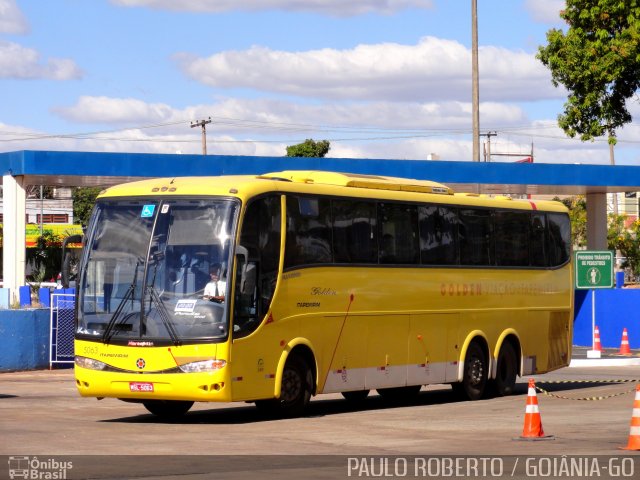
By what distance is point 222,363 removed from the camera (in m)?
16.8

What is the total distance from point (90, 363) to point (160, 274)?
5.31 ft

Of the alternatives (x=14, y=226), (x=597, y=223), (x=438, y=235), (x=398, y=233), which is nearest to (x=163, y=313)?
(x=398, y=233)

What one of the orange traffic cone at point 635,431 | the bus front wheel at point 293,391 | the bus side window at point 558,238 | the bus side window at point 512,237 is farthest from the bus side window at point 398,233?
the orange traffic cone at point 635,431

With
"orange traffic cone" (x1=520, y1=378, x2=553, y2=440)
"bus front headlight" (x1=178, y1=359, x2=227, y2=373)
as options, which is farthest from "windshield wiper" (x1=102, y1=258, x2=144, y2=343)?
"orange traffic cone" (x1=520, y1=378, x2=553, y2=440)

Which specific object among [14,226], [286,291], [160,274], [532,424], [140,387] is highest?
[14,226]

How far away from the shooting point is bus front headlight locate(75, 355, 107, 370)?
17.5m

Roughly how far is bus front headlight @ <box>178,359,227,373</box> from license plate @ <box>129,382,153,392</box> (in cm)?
50

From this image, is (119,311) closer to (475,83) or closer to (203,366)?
(203,366)

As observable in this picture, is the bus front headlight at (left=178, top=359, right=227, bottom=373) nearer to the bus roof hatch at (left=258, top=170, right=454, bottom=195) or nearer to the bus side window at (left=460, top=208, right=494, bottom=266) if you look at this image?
the bus roof hatch at (left=258, top=170, right=454, bottom=195)

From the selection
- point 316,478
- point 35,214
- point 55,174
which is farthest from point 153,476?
point 35,214

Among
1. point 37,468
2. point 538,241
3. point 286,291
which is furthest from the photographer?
point 538,241

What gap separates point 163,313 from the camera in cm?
1705

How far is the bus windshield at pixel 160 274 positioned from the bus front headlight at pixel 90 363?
1.03 feet

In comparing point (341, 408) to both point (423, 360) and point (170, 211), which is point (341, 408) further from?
point (170, 211)
